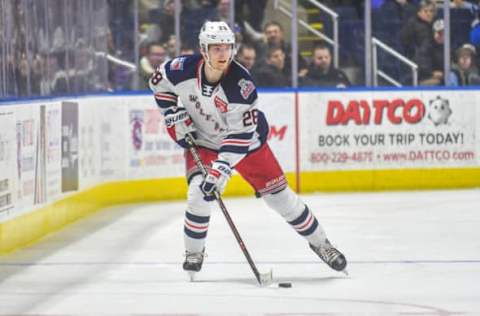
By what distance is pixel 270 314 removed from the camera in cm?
608

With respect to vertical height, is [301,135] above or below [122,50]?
below

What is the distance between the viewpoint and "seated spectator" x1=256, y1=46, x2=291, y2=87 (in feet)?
44.8

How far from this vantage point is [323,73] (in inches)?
545

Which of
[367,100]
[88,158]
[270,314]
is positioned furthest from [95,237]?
[367,100]

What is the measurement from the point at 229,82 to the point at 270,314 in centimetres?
156

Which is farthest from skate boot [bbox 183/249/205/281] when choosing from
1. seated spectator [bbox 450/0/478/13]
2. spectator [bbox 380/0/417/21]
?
seated spectator [bbox 450/0/478/13]

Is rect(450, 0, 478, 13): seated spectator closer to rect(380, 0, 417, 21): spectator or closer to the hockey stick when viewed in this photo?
rect(380, 0, 417, 21): spectator

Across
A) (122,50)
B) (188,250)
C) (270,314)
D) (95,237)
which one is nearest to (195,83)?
(188,250)

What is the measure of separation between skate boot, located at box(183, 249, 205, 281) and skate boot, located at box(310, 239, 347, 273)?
667 millimetres

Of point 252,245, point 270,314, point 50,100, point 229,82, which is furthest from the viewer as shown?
point 50,100

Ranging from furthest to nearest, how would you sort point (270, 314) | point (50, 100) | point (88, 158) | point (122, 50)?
point (122, 50) < point (88, 158) < point (50, 100) < point (270, 314)

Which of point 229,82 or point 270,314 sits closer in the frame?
point 270,314

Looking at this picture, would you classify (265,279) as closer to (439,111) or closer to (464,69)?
Answer: (439,111)

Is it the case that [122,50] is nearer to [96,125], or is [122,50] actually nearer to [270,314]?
[96,125]
